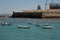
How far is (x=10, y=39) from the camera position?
2275cm

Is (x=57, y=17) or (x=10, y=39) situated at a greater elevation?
(x=10, y=39)

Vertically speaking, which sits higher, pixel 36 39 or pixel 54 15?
pixel 36 39

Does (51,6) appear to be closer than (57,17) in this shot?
No

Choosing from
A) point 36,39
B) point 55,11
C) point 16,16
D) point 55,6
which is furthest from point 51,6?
point 36,39

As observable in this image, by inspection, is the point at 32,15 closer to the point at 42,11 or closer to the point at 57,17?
the point at 42,11

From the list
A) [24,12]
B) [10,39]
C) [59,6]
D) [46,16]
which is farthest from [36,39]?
[59,6]

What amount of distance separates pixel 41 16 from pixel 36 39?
174 feet

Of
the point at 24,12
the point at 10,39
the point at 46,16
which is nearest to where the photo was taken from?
the point at 10,39

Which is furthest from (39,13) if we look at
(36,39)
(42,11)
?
(36,39)

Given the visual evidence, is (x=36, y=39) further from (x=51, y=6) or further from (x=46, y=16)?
(x=51, y=6)

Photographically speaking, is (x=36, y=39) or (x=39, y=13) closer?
(x=36, y=39)

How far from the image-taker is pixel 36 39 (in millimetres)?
23203

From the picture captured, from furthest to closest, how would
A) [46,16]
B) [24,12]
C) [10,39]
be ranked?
1. [24,12]
2. [46,16]
3. [10,39]

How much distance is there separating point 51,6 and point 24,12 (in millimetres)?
10392
